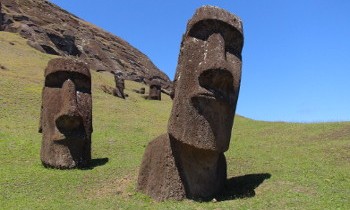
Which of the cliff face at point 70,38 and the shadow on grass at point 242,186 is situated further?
the cliff face at point 70,38

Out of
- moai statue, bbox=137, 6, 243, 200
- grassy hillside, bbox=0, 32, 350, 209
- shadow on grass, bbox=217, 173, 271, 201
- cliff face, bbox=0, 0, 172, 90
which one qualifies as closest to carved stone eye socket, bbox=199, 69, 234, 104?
moai statue, bbox=137, 6, 243, 200

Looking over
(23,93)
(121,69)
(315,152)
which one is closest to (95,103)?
(23,93)

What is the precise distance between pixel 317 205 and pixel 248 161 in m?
5.93

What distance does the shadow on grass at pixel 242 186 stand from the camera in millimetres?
12398

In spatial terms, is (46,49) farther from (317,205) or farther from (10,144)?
(317,205)

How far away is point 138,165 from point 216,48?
6301 mm

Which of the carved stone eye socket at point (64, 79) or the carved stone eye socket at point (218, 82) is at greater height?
the carved stone eye socket at point (64, 79)

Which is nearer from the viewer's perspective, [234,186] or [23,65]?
[234,186]

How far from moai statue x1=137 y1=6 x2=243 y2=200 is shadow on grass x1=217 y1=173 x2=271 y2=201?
1.24 ft

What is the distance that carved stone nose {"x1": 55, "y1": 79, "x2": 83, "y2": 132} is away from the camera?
17125mm

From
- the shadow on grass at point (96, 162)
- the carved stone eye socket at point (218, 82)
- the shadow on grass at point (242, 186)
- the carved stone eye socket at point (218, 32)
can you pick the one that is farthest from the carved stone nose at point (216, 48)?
the shadow on grass at point (96, 162)

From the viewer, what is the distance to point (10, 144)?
21156mm

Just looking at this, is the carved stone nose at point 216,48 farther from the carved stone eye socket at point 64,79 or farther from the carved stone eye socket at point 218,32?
the carved stone eye socket at point 64,79

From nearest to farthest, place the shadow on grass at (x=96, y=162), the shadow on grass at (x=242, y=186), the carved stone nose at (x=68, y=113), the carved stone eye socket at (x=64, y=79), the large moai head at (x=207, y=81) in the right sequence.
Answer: the large moai head at (x=207, y=81) < the shadow on grass at (x=242, y=186) < the carved stone nose at (x=68, y=113) < the shadow on grass at (x=96, y=162) < the carved stone eye socket at (x=64, y=79)
